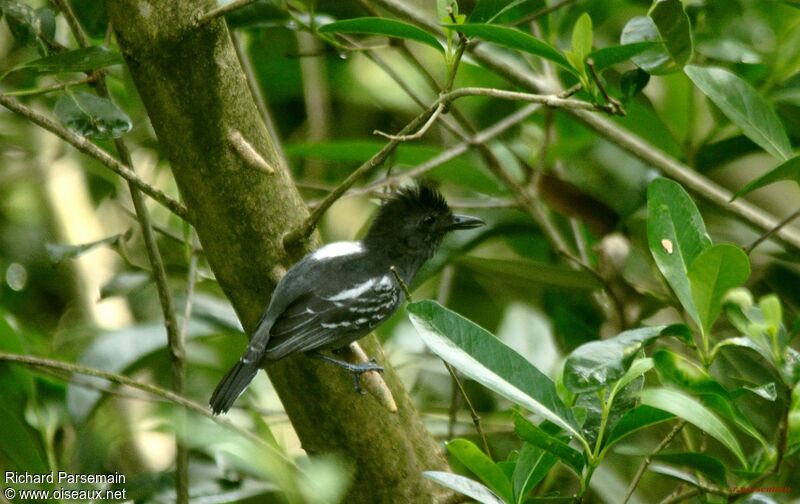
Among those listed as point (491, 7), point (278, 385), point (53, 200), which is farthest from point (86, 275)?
point (491, 7)

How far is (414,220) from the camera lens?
384 centimetres

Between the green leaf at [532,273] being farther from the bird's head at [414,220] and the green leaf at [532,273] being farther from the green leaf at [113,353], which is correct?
the green leaf at [113,353]

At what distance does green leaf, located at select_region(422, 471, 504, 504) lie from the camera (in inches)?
78.8

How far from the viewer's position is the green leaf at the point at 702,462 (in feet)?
6.39

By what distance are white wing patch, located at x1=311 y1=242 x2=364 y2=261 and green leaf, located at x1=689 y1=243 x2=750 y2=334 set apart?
1206 millimetres

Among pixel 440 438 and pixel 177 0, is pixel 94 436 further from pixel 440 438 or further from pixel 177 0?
pixel 177 0

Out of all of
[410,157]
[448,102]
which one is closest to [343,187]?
[448,102]

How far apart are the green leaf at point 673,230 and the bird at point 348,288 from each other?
0.63 meters

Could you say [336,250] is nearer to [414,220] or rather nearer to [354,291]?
[354,291]

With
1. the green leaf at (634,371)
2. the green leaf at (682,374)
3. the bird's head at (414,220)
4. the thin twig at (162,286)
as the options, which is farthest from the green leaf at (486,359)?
the bird's head at (414,220)

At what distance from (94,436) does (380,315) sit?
1.07 meters

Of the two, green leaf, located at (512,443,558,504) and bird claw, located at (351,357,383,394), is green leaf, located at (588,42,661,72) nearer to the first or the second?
green leaf, located at (512,443,558,504)

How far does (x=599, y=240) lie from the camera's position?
403 centimetres

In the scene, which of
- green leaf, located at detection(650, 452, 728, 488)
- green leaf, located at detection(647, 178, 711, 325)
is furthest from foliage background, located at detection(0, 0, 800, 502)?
green leaf, located at detection(650, 452, 728, 488)
